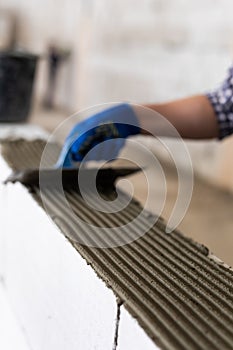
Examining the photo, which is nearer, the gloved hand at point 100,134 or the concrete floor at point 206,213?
the gloved hand at point 100,134

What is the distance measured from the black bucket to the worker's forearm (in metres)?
0.78

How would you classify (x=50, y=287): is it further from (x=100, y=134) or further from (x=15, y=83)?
(x=15, y=83)

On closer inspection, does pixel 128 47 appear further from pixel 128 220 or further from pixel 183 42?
pixel 128 220

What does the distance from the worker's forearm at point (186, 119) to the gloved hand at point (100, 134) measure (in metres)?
0.05

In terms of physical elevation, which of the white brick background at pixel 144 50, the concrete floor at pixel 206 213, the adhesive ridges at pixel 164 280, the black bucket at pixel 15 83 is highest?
the white brick background at pixel 144 50

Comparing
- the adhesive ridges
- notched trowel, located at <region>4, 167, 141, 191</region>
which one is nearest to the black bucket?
notched trowel, located at <region>4, 167, 141, 191</region>

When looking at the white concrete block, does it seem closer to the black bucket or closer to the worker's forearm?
the worker's forearm

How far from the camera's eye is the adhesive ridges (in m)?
0.53

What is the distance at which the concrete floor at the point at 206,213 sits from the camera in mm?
1648

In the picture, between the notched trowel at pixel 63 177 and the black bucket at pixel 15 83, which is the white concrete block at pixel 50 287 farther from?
the black bucket at pixel 15 83

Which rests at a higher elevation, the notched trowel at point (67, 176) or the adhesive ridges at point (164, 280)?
the notched trowel at point (67, 176)

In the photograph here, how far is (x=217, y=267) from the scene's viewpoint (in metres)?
0.75

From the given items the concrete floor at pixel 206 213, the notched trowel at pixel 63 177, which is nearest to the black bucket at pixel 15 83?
the concrete floor at pixel 206 213

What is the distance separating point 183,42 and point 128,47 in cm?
83
